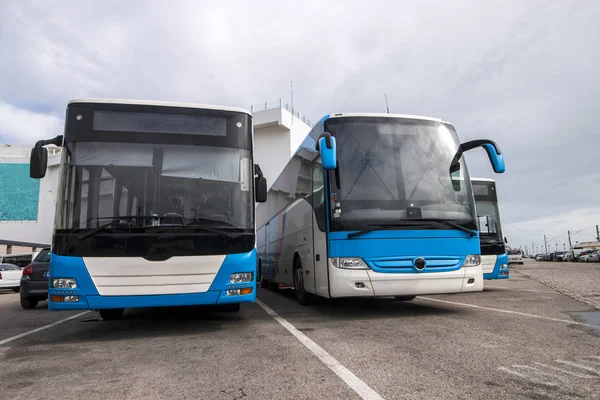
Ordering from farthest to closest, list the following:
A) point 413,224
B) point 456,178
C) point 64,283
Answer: point 456,178, point 413,224, point 64,283

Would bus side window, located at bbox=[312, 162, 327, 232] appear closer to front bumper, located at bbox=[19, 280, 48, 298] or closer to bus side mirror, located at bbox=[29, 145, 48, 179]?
bus side mirror, located at bbox=[29, 145, 48, 179]

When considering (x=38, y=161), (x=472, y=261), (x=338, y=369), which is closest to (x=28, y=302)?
(x=38, y=161)

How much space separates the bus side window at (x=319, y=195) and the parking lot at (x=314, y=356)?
1.62 meters

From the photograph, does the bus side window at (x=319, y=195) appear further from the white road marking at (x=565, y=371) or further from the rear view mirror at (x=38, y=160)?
the rear view mirror at (x=38, y=160)

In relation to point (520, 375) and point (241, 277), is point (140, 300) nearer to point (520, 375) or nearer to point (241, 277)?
point (241, 277)

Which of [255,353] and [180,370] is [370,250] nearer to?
[255,353]

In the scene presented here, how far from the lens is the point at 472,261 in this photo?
7074mm

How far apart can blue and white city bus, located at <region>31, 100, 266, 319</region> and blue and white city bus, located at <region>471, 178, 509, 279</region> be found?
804 centimetres

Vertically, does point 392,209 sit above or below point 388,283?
above

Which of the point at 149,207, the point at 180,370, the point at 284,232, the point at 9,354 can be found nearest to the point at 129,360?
the point at 180,370

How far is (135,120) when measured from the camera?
6.16m

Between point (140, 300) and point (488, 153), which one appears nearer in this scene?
point (140, 300)

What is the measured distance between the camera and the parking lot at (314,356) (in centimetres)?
332

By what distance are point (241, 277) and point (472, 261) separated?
3.84m
